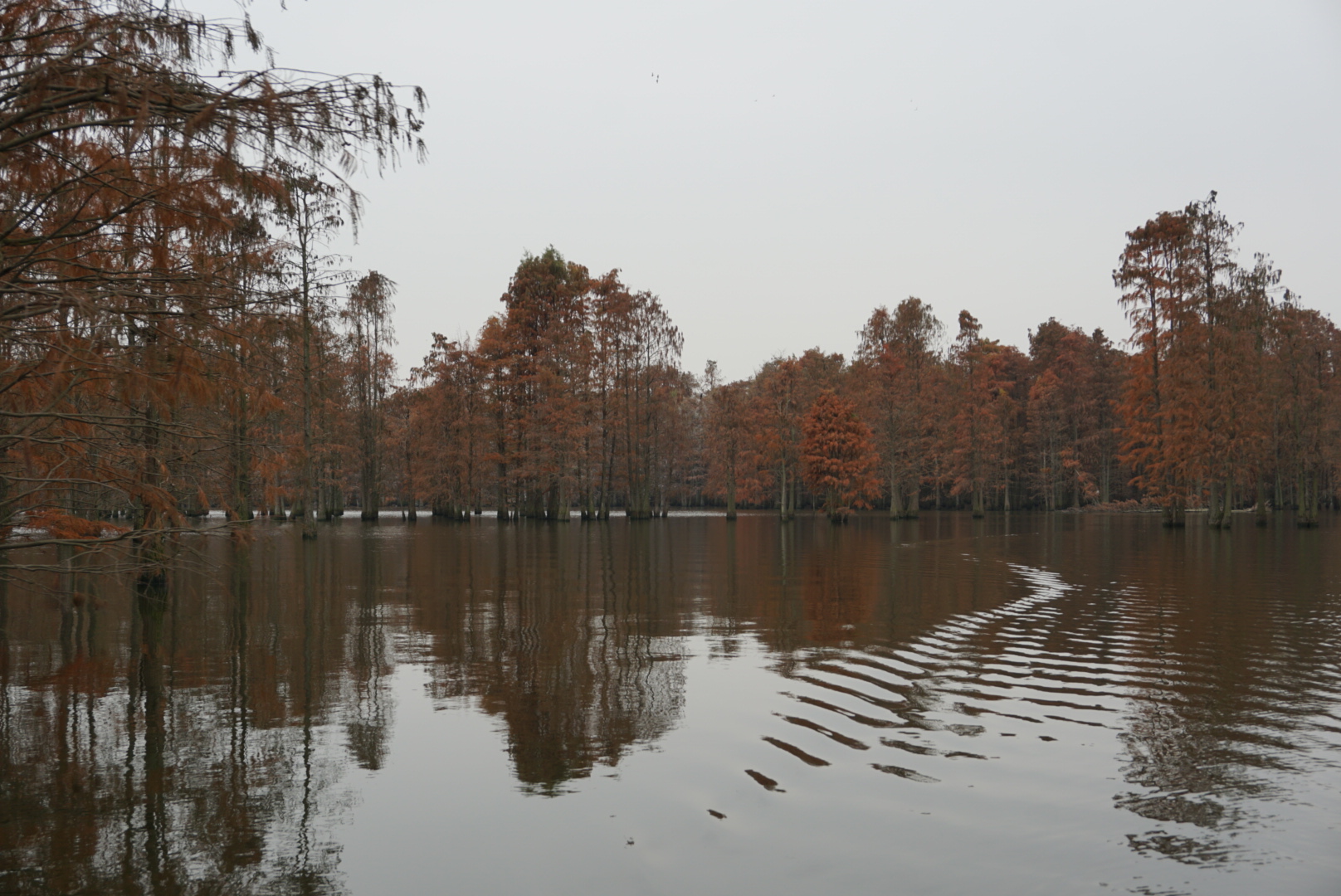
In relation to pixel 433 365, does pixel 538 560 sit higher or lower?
lower

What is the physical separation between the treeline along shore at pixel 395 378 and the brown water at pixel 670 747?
4.60ft

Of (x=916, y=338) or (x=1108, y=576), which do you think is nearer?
(x=1108, y=576)

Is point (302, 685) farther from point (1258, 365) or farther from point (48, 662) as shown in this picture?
point (1258, 365)

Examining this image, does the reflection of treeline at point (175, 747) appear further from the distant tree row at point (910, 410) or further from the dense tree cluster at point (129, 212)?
the distant tree row at point (910, 410)

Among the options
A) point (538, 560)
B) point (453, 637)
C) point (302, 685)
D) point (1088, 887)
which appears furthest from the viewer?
point (538, 560)

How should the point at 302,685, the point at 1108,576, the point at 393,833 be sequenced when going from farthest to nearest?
the point at 1108,576 → the point at 302,685 → the point at 393,833

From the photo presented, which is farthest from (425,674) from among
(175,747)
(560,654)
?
(175,747)

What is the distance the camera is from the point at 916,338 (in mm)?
60438

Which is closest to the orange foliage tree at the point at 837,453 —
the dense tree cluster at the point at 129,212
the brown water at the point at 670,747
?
the brown water at the point at 670,747

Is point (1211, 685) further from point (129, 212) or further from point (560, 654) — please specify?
point (129, 212)

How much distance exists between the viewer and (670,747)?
709 centimetres

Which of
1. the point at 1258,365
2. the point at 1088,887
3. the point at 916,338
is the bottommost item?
the point at 1088,887

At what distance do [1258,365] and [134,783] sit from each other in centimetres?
5127

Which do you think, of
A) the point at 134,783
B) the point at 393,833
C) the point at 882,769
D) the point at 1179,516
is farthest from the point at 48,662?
the point at 1179,516
